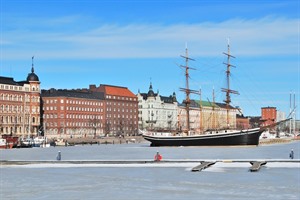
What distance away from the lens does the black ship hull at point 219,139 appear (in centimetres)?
13000

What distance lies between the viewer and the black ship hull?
130000mm

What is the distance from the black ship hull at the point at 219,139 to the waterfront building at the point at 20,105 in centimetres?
5434

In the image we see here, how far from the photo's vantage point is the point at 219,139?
130 m

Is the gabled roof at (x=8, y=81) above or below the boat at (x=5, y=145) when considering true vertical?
above

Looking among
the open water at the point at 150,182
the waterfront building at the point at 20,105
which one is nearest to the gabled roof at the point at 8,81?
the waterfront building at the point at 20,105

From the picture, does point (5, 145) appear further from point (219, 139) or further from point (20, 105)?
point (20, 105)

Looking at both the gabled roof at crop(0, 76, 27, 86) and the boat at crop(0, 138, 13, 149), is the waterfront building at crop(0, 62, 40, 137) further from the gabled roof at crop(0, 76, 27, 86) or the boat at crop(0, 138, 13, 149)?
the boat at crop(0, 138, 13, 149)

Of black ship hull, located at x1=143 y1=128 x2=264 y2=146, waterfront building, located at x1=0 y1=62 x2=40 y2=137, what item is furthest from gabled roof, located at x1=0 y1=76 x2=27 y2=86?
black ship hull, located at x1=143 y1=128 x2=264 y2=146

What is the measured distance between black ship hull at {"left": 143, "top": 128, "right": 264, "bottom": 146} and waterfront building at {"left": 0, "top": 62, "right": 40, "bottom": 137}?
54341 millimetres

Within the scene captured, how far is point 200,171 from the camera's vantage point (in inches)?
1813

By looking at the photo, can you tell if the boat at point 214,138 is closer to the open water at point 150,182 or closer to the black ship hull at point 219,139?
the black ship hull at point 219,139

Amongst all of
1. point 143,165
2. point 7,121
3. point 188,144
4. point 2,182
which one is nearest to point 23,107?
point 7,121

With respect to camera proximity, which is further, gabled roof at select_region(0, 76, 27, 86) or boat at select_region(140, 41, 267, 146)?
gabled roof at select_region(0, 76, 27, 86)

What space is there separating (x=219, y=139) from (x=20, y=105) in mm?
81608
